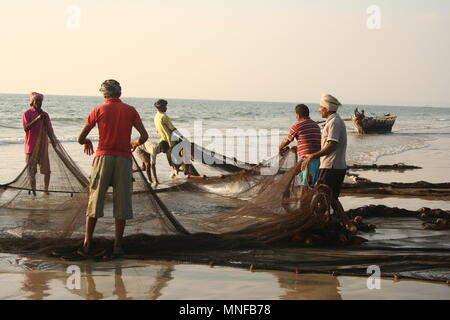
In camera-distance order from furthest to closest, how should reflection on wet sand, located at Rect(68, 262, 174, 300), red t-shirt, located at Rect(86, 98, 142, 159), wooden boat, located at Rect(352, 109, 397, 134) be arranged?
wooden boat, located at Rect(352, 109, 397, 134)
red t-shirt, located at Rect(86, 98, 142, 159)
reflection on wet sand, located at Rect(68, 262, 174, 300)

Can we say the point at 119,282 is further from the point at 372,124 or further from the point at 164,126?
the point at 372,124

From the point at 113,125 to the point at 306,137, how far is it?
248 cm

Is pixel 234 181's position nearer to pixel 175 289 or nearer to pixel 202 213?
pixel 202 213

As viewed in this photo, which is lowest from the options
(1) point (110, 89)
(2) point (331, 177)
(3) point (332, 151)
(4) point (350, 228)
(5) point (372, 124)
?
(4) point (350, 228)

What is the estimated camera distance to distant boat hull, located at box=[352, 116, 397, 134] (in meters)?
31.2

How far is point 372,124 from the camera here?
1244 inches

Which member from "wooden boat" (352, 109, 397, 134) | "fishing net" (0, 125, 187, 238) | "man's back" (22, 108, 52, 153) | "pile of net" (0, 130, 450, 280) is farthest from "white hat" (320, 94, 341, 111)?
"wooden boat" (352, 109, 397, 134)

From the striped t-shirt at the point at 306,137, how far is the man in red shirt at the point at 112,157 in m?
2.18

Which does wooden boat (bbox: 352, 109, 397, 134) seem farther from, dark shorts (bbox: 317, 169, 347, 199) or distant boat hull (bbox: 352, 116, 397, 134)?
dark shorts (bbox: 317, 169, 347, 199)

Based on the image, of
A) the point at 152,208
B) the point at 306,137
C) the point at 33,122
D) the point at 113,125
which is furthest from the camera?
the point at 33,122

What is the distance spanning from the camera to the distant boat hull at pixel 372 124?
3120 cm

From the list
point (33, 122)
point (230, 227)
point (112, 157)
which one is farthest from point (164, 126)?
point (112, 157)

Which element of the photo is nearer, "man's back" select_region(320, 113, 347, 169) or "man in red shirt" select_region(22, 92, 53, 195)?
"man's back" select_region(320, 113, 347, 169)
